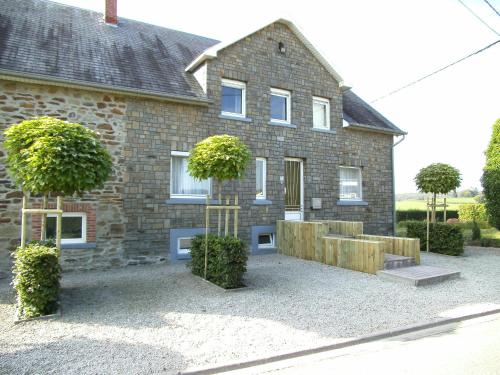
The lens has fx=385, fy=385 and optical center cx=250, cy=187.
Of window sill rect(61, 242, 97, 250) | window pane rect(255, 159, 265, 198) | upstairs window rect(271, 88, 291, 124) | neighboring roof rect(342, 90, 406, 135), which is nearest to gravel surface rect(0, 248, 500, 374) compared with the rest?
window sill rect(61, 242, 97, 250)

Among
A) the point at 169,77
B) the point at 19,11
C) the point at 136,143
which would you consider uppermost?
the point at 19,11

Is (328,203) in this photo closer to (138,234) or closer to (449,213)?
(138,234)

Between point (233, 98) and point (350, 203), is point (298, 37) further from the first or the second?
point (350, 203)

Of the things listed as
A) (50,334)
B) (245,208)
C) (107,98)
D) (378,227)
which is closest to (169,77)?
(107,98)

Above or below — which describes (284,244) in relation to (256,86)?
below

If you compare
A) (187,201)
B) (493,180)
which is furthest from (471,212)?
(187,201)

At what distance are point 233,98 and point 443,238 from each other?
8439 millimetres

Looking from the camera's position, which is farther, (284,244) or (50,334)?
(284,244)

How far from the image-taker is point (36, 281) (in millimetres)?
5891

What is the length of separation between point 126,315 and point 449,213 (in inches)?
1158

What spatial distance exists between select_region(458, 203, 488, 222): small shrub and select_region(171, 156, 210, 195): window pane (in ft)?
68.4

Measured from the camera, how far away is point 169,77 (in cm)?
1195

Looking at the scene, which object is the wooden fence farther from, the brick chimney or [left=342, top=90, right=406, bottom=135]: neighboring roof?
the brick chimney

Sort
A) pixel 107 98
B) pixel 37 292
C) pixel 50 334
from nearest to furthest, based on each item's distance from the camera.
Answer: pixel 50 334 → pixel 37 292 → pixel 107 98
